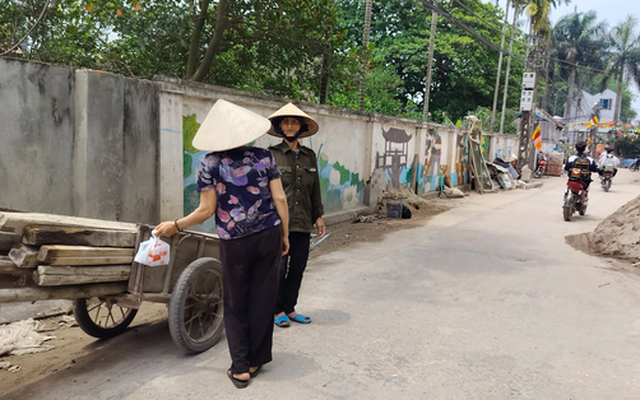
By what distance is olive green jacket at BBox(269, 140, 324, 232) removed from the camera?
3941mm

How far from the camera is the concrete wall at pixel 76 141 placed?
14.3 feet

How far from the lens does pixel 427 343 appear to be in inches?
149

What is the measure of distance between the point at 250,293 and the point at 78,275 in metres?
1.02

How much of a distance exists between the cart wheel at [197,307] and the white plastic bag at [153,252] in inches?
11.4

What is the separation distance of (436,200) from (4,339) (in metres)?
11.9

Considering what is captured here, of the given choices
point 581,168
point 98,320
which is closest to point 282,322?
point 98,320

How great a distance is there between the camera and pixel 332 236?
8.45 meters

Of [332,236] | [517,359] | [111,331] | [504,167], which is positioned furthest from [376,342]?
[504,167]

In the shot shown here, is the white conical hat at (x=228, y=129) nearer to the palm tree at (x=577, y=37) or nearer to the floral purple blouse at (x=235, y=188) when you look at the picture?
the floral purple blouse at (x=235, y=188)

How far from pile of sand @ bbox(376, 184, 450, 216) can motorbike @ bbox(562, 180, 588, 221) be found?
273 centimetres

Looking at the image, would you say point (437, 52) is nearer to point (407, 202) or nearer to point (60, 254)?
point (407, 202)

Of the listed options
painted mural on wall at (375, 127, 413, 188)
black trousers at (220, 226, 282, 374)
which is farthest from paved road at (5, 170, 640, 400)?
painted mural on wall at (375, 127, 413, 188)

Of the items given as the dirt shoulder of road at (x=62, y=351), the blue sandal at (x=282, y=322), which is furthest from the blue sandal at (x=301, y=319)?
the dirt shoulder of road at (x=62, y=351)

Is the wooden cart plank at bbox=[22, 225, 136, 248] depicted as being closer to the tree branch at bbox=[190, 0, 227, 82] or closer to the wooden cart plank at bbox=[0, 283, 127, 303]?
the wooden cart plank at bbox=[0, 283, 127, 303]
